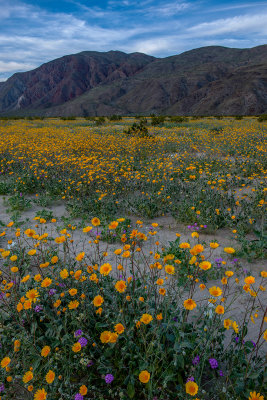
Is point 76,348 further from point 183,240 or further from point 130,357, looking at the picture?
point 183,240

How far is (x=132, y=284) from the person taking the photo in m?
2.37

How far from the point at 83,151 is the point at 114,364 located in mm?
9460

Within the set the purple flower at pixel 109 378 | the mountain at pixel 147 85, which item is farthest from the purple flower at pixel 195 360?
the mountain at pixel 147 85

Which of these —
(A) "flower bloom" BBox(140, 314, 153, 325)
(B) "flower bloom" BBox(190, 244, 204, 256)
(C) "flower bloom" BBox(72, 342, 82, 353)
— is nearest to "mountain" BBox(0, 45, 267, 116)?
(B) "flower bloom" BBox(190, 244, 204, 256)

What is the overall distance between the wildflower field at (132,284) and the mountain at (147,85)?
69.3 meters

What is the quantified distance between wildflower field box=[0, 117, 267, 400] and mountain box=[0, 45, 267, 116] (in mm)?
69315

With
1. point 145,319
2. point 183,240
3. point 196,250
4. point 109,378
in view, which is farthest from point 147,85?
point 109,378

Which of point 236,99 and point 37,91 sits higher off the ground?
point 37,91

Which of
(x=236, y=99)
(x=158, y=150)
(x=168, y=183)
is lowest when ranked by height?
(x=168, y=183)

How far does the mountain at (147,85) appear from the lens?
246 feet

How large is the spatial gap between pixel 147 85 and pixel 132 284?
122 metres

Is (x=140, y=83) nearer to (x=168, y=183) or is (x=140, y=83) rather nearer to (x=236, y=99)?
(x=236, y=99)

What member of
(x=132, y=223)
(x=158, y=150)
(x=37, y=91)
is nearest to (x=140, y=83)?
(x=37, y=91)

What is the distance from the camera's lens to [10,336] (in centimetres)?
216
